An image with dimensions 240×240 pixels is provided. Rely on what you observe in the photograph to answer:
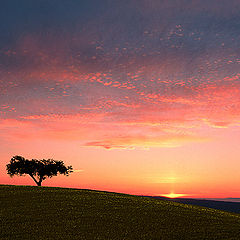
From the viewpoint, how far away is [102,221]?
28.3 meters

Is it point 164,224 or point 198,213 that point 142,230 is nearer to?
point 164,224

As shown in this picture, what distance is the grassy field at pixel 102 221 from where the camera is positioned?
2461 centimetres

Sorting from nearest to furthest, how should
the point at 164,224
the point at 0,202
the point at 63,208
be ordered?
the point at 164,224, the point at 63,208, the point at 0,202

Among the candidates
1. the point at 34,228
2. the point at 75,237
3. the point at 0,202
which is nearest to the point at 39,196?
the point at 0,202

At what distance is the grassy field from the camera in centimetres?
2461

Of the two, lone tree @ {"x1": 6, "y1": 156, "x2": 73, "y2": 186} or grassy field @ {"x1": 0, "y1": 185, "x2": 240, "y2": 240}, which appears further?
lone tree @ {"x1": 6, "y1": 156, "x2": 73, "y2": 186}

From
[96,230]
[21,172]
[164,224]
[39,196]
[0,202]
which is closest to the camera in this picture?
[96,230]

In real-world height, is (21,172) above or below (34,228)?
above

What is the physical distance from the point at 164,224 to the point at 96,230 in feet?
21.9

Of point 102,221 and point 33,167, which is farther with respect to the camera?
point 33,167

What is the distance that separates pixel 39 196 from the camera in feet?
133

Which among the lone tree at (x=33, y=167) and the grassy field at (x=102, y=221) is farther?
the lone tree at (x=33, y=167)

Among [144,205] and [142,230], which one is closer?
[142,230]

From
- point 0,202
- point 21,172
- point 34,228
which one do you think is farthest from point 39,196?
point 21,172
